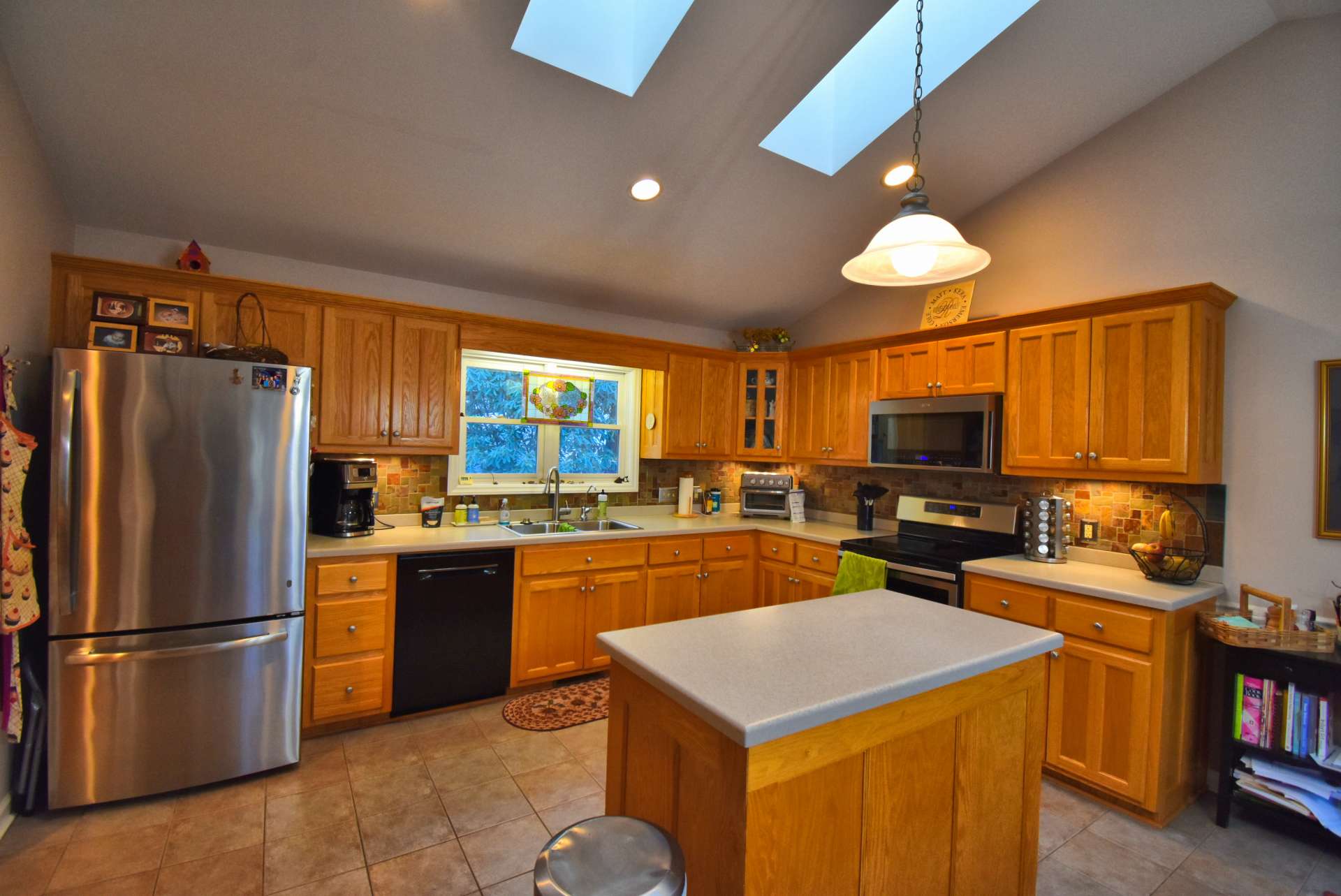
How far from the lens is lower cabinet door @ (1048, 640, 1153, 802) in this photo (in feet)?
7.55

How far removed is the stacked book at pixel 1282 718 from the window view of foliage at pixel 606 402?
352 centimetres

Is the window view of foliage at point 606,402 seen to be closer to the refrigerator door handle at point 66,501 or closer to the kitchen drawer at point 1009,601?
the kitchen drawer at point 1009,601

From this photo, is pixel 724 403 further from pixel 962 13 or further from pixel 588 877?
pixel 588 877

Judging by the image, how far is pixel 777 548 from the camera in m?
3.94

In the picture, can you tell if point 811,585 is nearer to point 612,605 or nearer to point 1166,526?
point 612,605

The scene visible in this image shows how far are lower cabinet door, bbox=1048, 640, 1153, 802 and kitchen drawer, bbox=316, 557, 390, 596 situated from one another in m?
3.06

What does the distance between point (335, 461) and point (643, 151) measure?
2126mm

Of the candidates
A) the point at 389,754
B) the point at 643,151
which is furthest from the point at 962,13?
the point at 389,754

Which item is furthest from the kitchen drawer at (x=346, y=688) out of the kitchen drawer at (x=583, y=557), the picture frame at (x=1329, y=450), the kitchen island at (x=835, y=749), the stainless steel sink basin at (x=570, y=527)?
the picture frame at (x=1329, y=450)

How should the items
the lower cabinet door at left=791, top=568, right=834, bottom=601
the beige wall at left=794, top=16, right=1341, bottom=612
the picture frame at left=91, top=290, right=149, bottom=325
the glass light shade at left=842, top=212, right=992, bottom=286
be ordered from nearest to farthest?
the glass light shade at left=842, top=212, right=992, bottom=286, the beige wall at left=794, top=16, right=1341, bottom=612, the picture frame at left=91, top=290, right=149, bottom=325, the lower cabinet door at left=791, top=568, right=834, bottom=601

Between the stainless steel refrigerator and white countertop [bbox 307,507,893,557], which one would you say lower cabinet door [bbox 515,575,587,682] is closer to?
white countertop [bbox 307,507,893,557]

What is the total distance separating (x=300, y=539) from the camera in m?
2.50

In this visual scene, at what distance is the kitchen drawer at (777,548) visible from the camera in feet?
12.5

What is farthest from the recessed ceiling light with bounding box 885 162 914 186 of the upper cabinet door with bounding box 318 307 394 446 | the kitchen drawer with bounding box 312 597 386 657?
the kitchen drawer with bounding box 312 597 386 657
